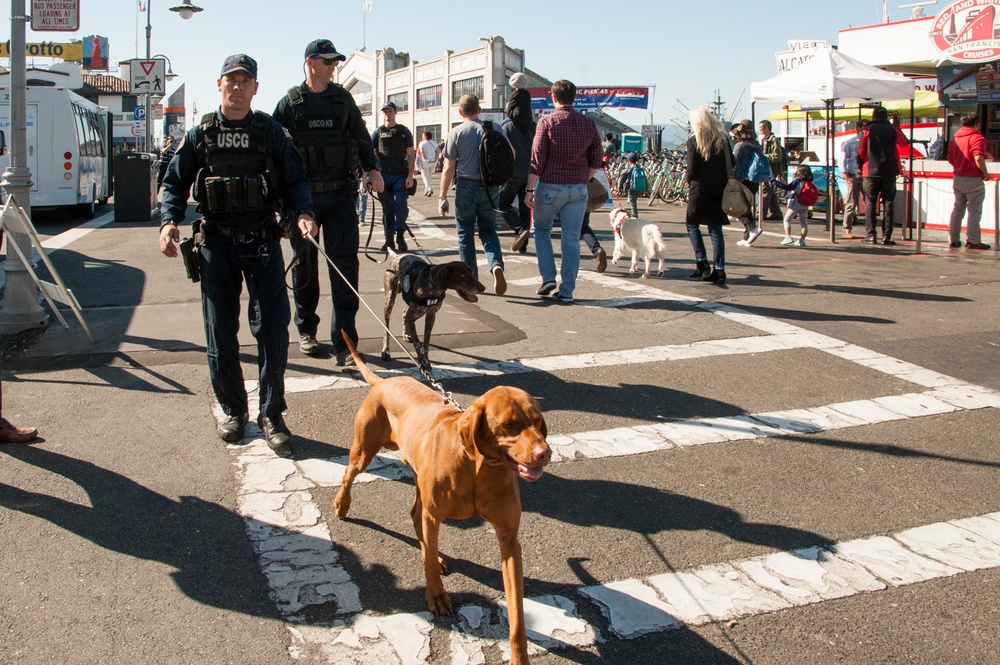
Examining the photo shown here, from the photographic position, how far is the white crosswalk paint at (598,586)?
2.96 metres

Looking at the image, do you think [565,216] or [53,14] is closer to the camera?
[53,14]

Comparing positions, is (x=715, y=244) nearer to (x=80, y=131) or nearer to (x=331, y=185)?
(x=331, y=185)

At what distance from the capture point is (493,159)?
8.43m

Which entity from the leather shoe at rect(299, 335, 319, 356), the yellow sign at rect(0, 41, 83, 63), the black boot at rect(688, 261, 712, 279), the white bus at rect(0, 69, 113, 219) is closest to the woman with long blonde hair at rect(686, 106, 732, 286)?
the black boot at rect(688, 261, 712, 279)

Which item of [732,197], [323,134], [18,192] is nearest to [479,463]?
[323,134]

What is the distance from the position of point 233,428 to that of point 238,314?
631 mm

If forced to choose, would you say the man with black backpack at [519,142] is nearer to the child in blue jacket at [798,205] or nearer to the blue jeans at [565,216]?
the blue jeans at [565,216]

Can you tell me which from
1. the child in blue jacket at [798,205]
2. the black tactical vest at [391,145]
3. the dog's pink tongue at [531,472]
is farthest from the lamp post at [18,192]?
the child in blue jacket at [798,205]

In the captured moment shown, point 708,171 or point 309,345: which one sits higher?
point 708,171

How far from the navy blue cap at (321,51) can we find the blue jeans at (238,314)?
1771 mm

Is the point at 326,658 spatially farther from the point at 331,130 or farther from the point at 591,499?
the point at 331,130

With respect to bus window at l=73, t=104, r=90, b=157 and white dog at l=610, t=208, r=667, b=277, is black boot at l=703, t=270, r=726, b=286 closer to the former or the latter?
white dog at l=610, t=208, r=667, b=277

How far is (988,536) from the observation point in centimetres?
374

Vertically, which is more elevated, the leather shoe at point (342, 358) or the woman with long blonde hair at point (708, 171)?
the woman with long blonde hair at point (708, 171)
